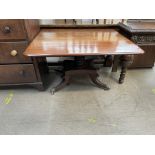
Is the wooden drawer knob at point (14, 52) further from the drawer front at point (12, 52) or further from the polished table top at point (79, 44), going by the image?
the polished table top at point (79, 44)

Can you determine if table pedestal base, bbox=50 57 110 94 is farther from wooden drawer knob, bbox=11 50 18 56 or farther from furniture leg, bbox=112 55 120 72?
wooden drawer knob, bbox=11 50 18 56

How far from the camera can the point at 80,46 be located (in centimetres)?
112

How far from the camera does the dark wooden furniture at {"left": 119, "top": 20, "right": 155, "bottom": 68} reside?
4.94 feet

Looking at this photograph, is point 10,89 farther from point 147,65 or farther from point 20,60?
point 147,65

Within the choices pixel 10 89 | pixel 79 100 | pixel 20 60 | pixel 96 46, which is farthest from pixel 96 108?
pixel 10 89

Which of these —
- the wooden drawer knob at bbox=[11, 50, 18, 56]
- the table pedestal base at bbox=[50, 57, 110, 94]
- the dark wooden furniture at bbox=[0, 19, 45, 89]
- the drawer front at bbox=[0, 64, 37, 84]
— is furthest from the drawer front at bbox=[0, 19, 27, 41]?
the table pedestal base at bbox=[50, 57, 110, 94]

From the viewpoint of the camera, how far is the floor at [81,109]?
1163 millimetres

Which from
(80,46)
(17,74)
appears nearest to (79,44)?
(80,46)

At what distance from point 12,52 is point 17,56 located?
56mm

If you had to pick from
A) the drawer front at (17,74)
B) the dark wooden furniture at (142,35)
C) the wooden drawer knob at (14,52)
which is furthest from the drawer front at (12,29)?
the dark wooden furniture at (142,35)

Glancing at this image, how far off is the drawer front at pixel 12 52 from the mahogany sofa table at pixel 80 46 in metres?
0.13

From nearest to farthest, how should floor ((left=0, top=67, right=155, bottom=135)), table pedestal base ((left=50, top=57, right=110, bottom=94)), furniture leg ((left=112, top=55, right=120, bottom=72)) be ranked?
floor ((left=0, top=67, right=155, bottom=135)) → table pedestal base ((left=50, top=57, right=110, bottom=94)) → furniture leg ((left=112, top=55, right=120, bottom=72))

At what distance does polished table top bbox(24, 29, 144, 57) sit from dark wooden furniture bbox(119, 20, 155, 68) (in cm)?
22

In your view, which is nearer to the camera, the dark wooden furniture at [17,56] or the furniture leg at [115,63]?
the dark wooden furniture at [17,56]
